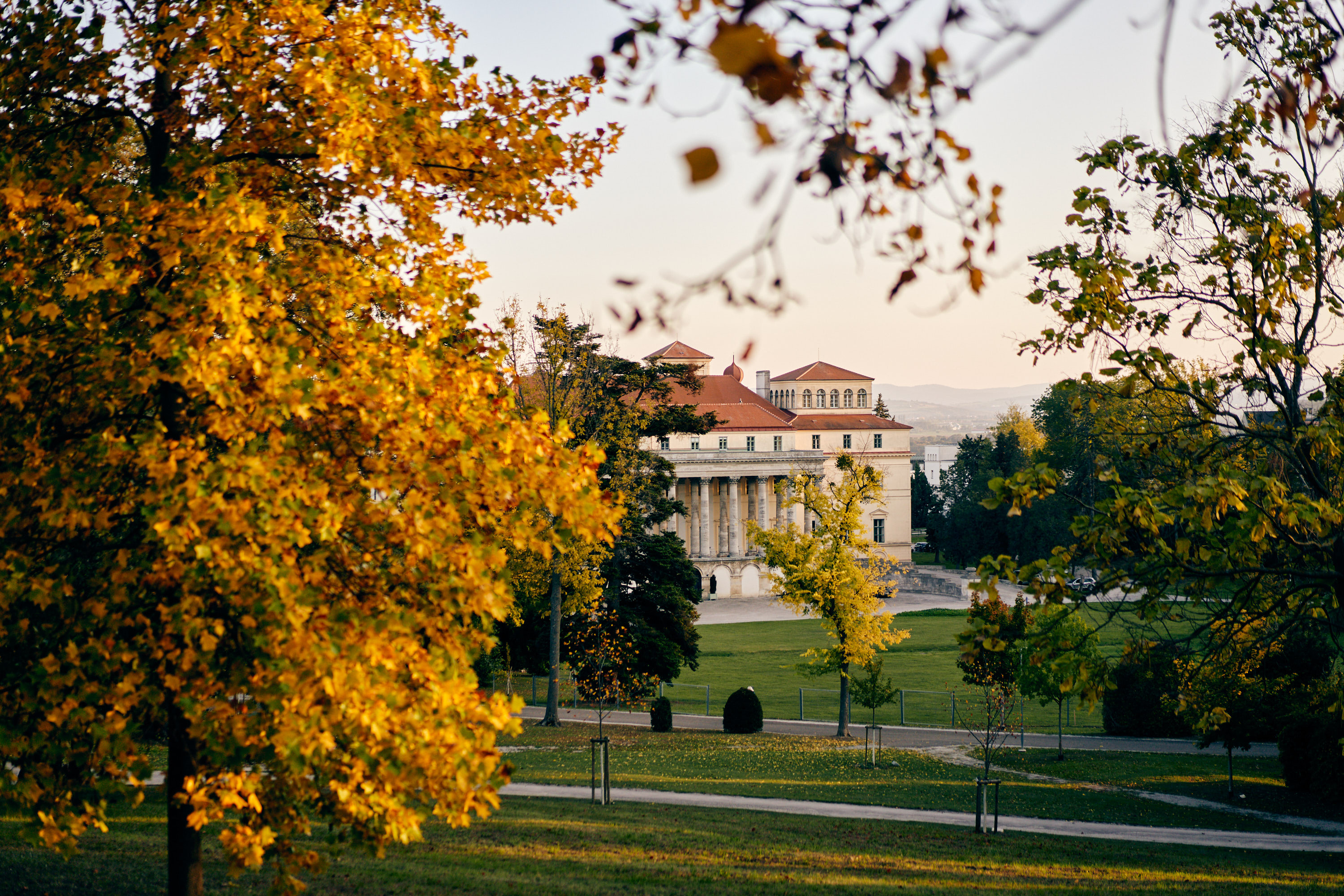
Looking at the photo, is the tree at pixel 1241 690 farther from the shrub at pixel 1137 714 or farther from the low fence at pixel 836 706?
the low fence at pixel 836 706

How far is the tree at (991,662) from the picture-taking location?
22.9ft

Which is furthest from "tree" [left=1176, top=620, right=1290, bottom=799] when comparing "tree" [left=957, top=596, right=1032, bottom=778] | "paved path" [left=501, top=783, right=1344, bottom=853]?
"tree" [left=957, top=596, right=1032, bottom=778]

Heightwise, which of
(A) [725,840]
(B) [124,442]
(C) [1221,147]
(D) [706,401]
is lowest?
(A) [725,840]

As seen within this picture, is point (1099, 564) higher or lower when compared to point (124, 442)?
lower

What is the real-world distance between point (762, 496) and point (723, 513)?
12.6 feet

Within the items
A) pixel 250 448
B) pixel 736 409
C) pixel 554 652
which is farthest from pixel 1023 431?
pixel 250 448

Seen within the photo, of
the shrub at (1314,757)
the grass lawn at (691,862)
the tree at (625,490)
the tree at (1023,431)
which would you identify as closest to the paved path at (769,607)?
the tree at (1023,431)

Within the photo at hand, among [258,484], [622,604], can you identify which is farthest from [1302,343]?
[622,604]

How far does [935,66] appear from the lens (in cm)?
265

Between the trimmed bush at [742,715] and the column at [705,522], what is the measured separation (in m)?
57.2

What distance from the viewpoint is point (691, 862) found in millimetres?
12273

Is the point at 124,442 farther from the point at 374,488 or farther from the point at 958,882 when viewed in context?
the point at 958,882

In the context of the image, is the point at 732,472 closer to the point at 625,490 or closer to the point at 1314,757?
the point at 625,490

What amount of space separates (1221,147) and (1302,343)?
1.79 m
